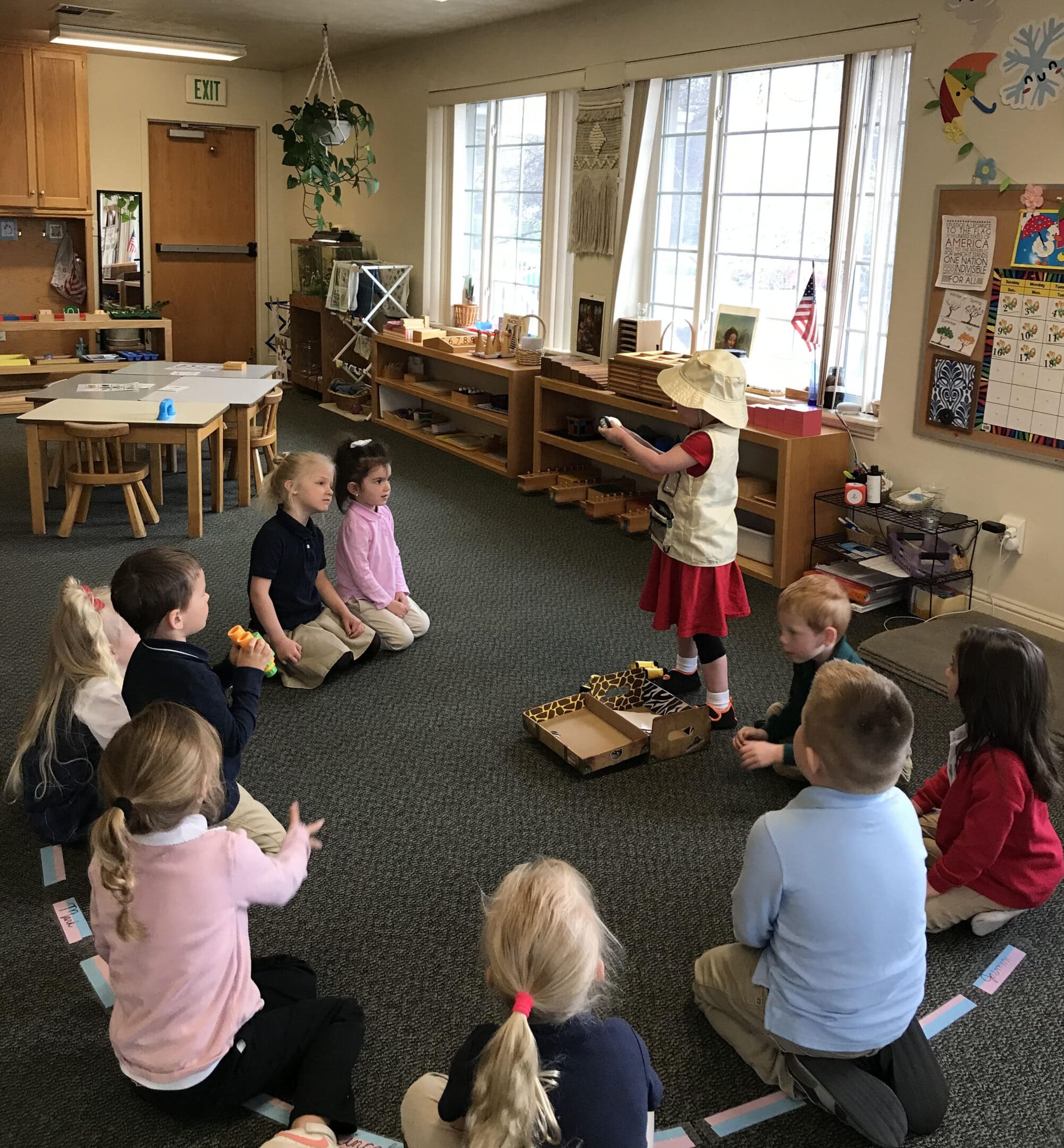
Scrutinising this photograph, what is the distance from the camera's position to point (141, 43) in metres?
7.21

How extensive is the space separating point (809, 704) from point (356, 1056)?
104cm

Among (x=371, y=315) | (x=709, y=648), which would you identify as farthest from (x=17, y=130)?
(x=709, y=648)

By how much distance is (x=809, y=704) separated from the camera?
6.34 feet

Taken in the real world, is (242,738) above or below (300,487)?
below

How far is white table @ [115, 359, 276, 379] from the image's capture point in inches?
261

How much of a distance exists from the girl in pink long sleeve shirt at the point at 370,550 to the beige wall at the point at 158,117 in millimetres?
6847

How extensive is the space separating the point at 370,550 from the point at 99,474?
2189mm

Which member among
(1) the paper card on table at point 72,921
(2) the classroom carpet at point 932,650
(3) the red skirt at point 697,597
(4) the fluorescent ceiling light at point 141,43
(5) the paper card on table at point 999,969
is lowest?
(1) the paper card on table at point 72,921

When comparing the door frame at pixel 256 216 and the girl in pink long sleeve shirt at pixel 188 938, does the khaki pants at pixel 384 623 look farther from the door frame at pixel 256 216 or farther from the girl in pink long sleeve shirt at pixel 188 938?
the door frame at pixel 256 216

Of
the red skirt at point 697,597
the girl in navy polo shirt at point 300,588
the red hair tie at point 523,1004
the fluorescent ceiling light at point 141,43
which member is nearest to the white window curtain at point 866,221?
the red skirt at point 697,597

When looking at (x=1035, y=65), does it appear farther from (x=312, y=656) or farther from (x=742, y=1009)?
(x=742, y=1009)

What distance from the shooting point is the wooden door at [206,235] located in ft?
31.9

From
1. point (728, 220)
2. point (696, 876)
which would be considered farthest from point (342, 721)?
point (728, 220)

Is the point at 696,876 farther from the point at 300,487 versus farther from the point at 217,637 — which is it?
the point at 217,637
